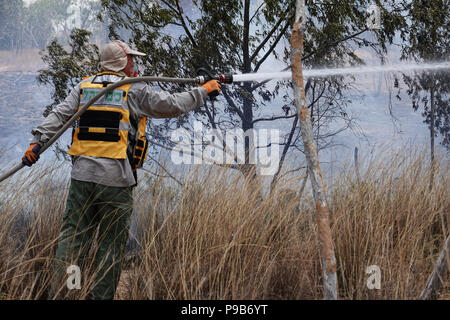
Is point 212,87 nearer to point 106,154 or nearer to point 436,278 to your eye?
point 106,154

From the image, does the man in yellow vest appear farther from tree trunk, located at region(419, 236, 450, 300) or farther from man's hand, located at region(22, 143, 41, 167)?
tree trunk, located at region(419, 236, 450, 300)

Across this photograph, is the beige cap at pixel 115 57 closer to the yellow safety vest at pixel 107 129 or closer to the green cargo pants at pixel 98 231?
the yellow safety vest at pixel 107 129

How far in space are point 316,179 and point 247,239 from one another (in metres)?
0.72

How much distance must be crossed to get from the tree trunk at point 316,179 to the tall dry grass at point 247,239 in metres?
0.27

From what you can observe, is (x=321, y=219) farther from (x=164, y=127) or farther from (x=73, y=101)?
(x=164, y=127)

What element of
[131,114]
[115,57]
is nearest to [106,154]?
[131,114]

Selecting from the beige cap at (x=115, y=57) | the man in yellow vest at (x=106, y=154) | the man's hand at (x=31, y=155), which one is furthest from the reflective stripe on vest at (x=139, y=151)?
the man's hand at (x=31, y=155)

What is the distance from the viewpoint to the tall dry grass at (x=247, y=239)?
120 inches

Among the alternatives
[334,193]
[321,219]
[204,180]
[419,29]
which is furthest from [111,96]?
[419,29]

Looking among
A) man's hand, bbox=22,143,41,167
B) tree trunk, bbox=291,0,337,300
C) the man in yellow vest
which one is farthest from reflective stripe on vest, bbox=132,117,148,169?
tree trunk, bbox=291,0,337,300

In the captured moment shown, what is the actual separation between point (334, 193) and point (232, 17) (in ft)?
13.5

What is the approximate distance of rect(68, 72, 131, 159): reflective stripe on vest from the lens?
3.25 meters

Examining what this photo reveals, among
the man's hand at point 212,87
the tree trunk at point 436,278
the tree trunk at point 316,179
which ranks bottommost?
the tree trunk at point 436,278

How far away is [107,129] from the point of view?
325 centimetres
